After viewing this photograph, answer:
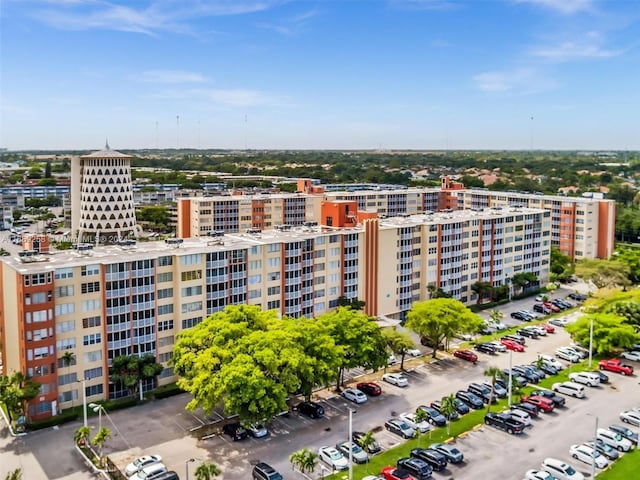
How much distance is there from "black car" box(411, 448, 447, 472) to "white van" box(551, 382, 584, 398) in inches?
671

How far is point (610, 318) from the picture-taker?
196ft

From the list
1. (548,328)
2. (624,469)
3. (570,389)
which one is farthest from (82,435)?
(548,328)

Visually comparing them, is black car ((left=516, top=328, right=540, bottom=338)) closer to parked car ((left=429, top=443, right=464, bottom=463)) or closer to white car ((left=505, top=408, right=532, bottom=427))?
white car ((left=505, top=408, right=532, bottom=427))

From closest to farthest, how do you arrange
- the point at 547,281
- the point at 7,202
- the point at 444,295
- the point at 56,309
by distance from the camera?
the point at 56,309
the point at 444,295
the point at 547,281
the point at 7,202

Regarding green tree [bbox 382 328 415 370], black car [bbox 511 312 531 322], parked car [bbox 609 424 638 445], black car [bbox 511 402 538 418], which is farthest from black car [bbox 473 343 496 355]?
parked car [bbox 609 424 638 445]

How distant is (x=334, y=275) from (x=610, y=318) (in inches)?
1056

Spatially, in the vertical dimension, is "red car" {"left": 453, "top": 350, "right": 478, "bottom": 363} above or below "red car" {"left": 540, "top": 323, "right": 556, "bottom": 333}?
below

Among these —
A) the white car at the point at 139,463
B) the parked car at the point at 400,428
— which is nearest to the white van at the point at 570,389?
the parked car at the point at 400,428

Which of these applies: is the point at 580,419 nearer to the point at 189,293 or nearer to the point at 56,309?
the point at 189,293

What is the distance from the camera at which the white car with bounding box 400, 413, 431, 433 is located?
44.4m

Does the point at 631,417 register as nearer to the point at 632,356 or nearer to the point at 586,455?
the point at 586,455

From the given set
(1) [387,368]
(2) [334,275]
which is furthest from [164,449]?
(2) [334,275]

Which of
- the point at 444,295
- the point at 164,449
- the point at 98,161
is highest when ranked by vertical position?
the point at 98,161

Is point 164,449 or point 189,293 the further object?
point 189,293
